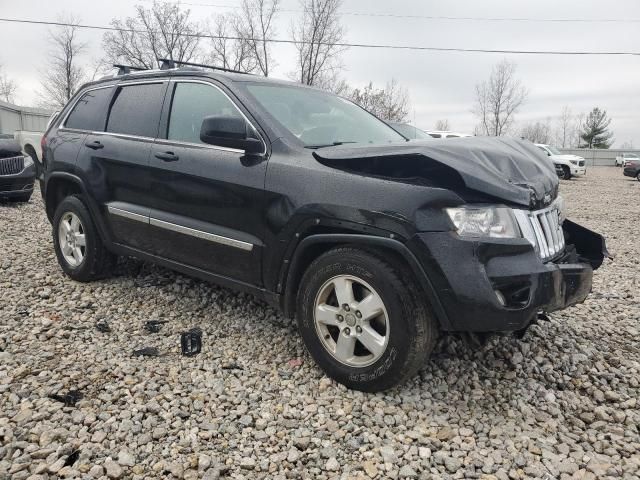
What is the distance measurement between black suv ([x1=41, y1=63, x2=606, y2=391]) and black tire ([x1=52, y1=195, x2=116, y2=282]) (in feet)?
0.64

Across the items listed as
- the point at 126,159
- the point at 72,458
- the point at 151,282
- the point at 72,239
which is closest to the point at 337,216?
the point at 72,458

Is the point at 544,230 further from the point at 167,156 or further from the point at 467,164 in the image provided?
the point at 167,156

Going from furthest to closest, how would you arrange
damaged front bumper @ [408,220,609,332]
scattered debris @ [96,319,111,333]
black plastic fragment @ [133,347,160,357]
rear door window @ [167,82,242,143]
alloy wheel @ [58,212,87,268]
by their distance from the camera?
alloy wheel @ [58,212,87,268] → scattered debris @ [96,319,111,333] → rear door window @ [167,82,242,143] → black plastic fragment @ [133,347,160,357] → damaged front bumper @ [408,220,609,332]

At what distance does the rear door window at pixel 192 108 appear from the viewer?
3.53m

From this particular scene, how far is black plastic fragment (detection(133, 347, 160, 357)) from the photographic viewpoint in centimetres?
331

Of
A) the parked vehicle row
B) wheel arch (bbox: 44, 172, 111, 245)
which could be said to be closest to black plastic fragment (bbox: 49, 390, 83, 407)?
wheel arch (bbox: 44, 172, 111, 245)

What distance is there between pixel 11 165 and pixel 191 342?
7.22 m

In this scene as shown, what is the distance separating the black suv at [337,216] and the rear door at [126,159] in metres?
0.02

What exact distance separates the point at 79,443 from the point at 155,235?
1.74 metres

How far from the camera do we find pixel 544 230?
110 inches

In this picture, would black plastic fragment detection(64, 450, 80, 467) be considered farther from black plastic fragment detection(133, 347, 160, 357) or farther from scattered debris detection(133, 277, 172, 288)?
scattered debris detection(133, 277, 172, 288)

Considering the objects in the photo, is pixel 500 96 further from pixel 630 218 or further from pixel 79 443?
pixel 79 443

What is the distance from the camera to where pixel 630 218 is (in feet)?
33.9

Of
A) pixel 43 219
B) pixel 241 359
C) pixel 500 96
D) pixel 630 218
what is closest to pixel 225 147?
pixel 241 359
